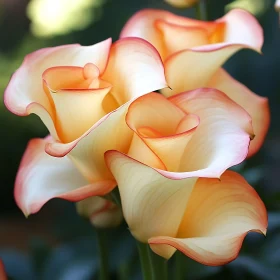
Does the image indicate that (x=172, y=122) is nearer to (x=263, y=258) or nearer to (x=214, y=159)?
(x=214, y=159)

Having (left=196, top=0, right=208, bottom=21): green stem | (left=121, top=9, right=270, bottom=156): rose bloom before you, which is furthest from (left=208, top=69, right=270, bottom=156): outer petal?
(left=196, top=0, right=208, bottom=21): green stem

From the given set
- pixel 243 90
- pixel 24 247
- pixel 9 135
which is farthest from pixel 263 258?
pixel 24 247

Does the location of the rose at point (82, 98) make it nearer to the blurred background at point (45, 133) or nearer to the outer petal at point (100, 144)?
Result: the outer petal at point (100, 144)

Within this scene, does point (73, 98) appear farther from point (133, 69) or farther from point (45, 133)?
point (45, 133)

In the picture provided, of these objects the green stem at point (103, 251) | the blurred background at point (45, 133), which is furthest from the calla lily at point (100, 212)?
the blurred background at point (45, 133)

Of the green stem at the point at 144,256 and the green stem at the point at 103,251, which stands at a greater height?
the green stem at the point at 144,256

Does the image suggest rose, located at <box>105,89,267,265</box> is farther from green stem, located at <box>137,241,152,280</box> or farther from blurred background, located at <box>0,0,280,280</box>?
blurred background, located at <box>0,0,280,280</box>

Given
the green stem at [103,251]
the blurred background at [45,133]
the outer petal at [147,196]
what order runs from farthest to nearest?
the blurred background at [45,133], the green stem at [103,251], the outer petal at [147,196]
